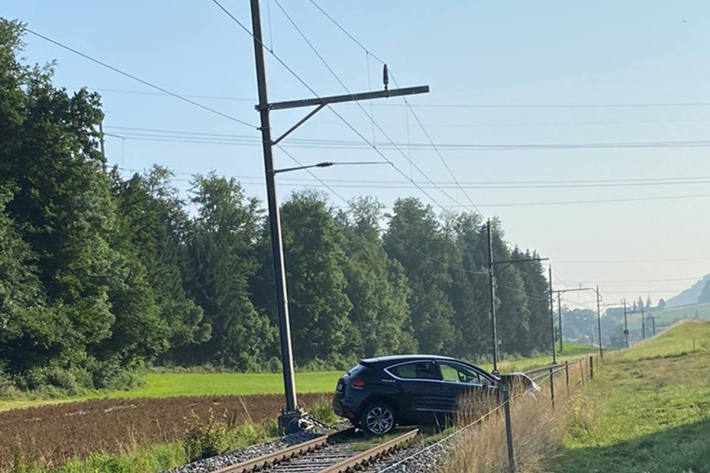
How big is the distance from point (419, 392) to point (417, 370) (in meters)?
0.55

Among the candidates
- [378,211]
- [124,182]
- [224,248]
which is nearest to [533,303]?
[378,211]

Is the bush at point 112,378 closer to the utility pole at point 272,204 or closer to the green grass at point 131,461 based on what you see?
the utility pole at point 272,204


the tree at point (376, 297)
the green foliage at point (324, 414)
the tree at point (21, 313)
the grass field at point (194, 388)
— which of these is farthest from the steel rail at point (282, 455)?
the tree at point (376, 297)

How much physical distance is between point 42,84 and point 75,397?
63.7 ft

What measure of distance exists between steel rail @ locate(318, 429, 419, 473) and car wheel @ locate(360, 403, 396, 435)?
60 cm

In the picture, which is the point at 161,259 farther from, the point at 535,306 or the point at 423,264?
the point at 535,306

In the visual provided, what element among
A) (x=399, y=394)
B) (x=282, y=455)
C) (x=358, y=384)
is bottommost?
(x=282, y=455)

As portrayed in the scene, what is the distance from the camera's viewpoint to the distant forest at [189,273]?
171ft

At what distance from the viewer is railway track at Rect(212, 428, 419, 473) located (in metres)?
15.1

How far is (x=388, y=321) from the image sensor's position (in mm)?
113625

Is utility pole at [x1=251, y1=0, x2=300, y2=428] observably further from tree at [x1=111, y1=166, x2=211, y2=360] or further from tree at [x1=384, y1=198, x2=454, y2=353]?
tree at [x1=384, y1=198, x2=454, y2=353]

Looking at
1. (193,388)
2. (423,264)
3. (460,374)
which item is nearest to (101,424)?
(460,374)

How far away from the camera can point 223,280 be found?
8812 cm

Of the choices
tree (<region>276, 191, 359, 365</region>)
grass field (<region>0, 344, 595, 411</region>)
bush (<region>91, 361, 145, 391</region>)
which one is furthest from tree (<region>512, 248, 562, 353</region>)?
bush (<region>91, 361, 145, 391</region>)
